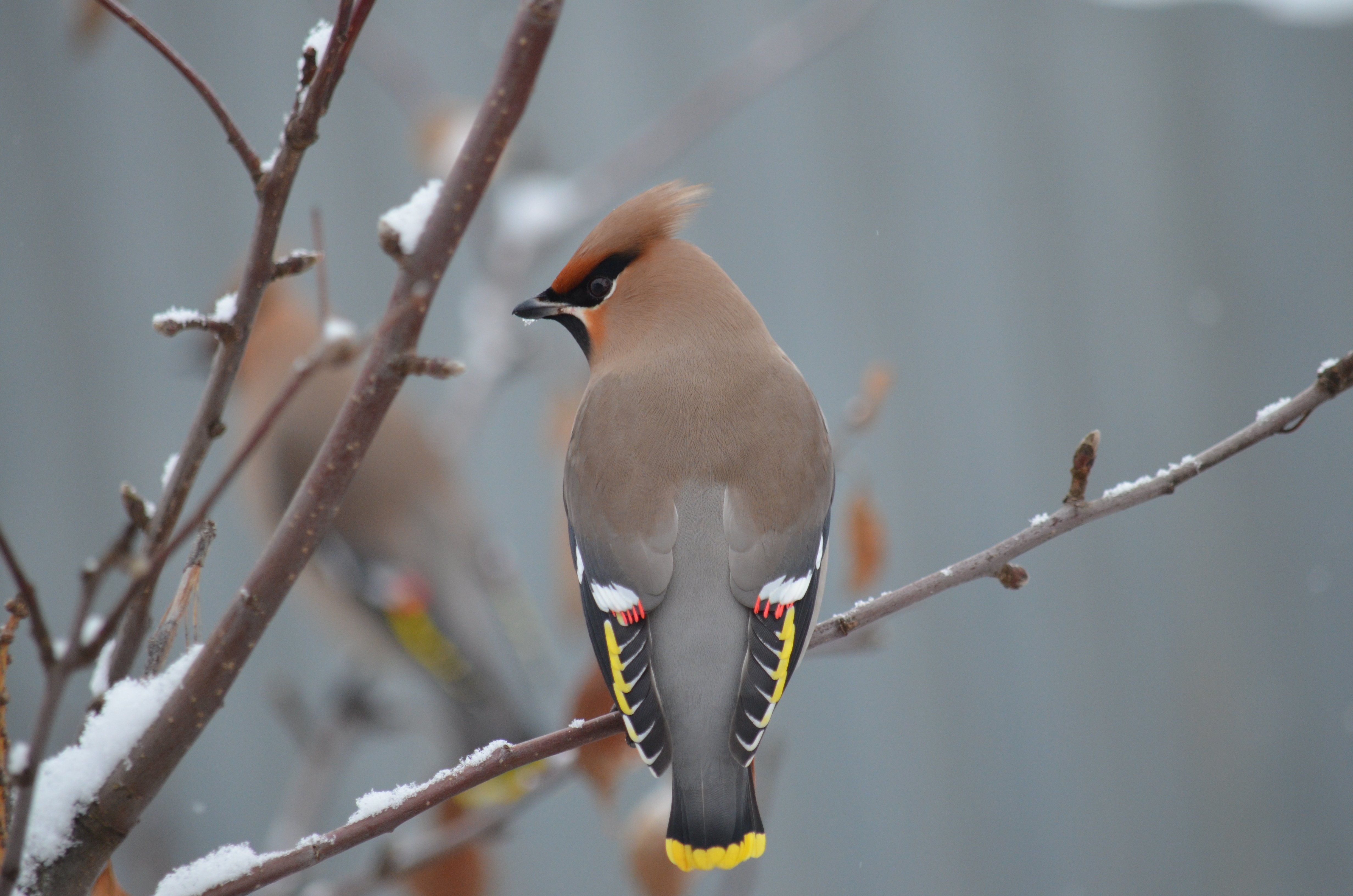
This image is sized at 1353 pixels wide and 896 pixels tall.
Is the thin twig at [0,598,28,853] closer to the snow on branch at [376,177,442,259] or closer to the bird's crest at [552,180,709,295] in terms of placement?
the snow on branch at [376,177,442,259]

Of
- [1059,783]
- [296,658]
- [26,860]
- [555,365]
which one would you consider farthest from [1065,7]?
[26,860]

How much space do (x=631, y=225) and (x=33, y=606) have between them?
42.0 inches

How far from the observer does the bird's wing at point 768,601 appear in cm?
145

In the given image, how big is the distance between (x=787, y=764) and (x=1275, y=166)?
9.22 ft

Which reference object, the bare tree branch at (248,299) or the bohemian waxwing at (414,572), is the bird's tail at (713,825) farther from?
the bohemian waxwing at (414,572)

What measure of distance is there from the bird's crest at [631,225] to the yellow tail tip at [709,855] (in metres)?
0.76

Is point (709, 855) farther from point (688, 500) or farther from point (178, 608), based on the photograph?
point (178, 608)

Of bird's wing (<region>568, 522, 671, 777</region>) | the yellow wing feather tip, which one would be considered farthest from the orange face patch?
the yellow wing feather tip

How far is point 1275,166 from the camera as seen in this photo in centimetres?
417

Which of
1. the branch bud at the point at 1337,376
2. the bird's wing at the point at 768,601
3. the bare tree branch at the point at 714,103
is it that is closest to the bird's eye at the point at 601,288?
the bird's wing at the point at 768,601

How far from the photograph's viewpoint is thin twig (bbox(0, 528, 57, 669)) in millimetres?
641

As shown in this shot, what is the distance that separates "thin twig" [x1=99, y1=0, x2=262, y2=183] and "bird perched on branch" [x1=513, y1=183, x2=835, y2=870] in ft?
2.15

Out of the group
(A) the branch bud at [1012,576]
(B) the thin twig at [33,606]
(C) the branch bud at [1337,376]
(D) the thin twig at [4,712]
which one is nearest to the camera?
(B) the thin twig at [33,606]

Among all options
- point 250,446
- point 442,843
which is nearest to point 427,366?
point 250,446
